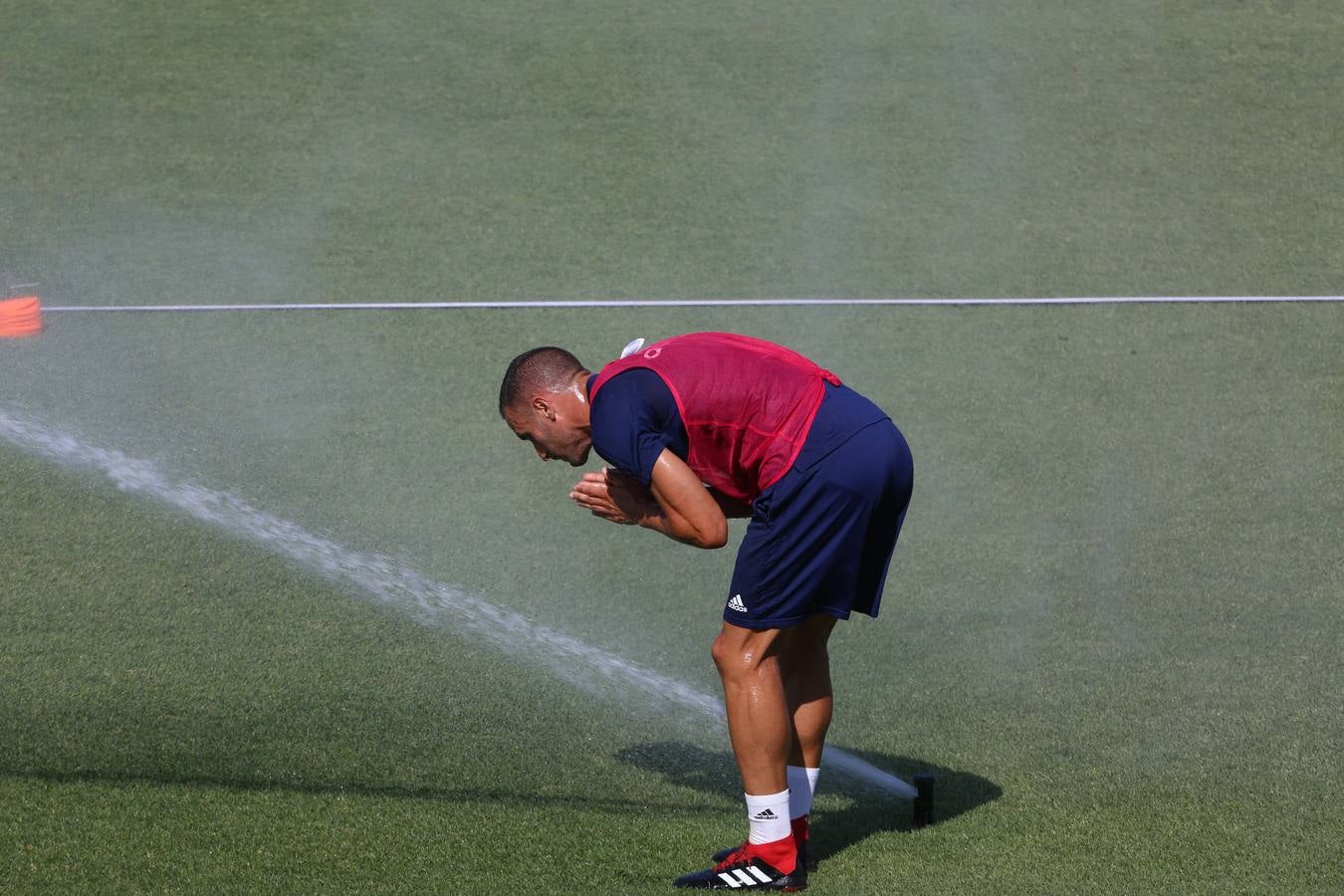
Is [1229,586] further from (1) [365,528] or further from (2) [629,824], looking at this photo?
(1) [365,528]

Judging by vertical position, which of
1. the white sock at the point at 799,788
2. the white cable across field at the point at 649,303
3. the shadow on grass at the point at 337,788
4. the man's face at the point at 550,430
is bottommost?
the shadow on grass at the point at 337,788

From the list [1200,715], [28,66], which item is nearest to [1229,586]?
[1200,715]

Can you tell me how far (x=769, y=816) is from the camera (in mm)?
4062

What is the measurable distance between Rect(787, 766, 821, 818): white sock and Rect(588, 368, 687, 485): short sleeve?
1.06m

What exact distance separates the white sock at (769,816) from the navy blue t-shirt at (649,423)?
2.96 ft

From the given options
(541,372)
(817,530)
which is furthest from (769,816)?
(541,372)

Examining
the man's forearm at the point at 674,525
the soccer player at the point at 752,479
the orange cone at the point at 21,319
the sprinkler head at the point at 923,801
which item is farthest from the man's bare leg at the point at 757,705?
the orange cone at the point at 21,319

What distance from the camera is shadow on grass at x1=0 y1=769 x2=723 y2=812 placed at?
453 centimetres

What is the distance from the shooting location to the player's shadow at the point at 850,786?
461cm

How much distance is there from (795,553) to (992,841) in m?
1.18

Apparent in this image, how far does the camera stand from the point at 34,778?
177 inches

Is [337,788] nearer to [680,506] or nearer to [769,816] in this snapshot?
[769,816]

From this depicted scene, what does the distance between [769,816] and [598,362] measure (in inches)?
186

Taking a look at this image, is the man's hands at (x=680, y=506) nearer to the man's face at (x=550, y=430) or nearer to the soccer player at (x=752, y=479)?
the soccer player at (x=752, y=479)
